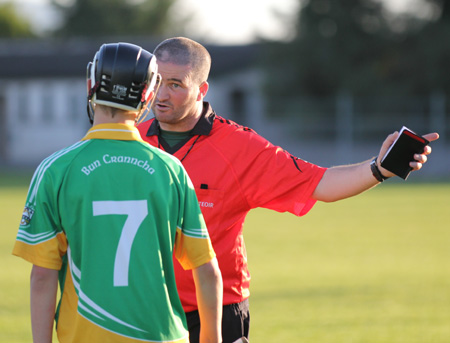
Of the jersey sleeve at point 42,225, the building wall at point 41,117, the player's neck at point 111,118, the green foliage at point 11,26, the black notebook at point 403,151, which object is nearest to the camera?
the jersey sleeve at point 42,225

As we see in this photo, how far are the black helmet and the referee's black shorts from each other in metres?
1.42

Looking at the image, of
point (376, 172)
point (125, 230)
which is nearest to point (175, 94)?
point (376, 172)

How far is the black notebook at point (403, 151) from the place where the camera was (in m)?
3.75

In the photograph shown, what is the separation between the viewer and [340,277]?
10.3 meters

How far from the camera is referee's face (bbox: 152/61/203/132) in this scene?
401 cm

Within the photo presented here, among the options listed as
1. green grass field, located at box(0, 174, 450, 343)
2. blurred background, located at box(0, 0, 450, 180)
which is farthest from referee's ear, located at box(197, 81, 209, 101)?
blurred background, located at box(0, 0, 450, 180)

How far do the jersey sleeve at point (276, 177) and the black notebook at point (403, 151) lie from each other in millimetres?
382

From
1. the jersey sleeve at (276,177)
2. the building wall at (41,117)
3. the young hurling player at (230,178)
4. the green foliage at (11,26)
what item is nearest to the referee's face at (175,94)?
the young hurling player at (230,178)

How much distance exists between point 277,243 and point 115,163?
36.1 feet

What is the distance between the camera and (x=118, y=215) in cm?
278

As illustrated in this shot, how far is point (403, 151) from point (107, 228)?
1652 mm

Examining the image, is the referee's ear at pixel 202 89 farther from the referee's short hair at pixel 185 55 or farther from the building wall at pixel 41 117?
the building wall at pixel 41 117

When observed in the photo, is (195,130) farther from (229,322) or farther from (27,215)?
(27,215)

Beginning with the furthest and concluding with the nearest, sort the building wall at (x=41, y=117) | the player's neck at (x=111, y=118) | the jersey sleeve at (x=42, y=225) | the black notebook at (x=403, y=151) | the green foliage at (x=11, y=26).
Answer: the green foliage at (x=11, y=26) < the building wall at (x=41, y=117) < the black notebook at (x=403, y=151) < the player's neck at (x=111, y=118) < the jersey sleeve at (x=42, y=225)
